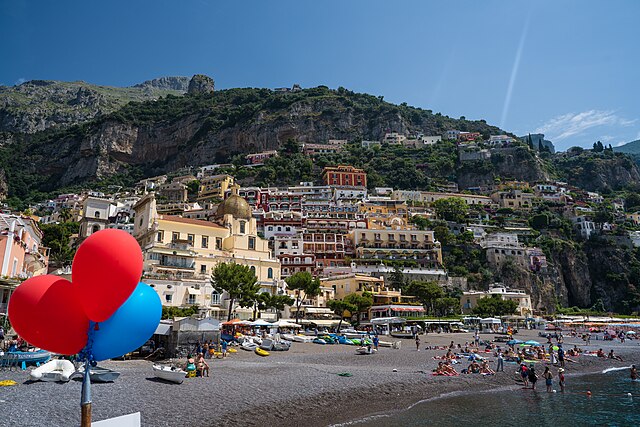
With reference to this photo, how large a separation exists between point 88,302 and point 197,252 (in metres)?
37.0

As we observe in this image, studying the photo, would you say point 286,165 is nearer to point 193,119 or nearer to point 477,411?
point 193,119

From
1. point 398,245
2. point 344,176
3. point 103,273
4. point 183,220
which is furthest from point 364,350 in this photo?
point 344,176

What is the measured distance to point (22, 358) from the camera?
59.0 feet

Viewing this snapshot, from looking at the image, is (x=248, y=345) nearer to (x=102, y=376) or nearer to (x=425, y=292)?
(x=102, y=376)

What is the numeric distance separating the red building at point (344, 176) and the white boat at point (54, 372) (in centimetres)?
9460

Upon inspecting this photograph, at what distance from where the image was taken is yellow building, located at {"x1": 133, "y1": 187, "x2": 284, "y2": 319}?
35625mm

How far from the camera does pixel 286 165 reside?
116875 millimetres

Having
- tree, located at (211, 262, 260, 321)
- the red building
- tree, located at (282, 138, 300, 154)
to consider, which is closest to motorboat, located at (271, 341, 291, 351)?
tree, located at (211, 262, 260, 321)

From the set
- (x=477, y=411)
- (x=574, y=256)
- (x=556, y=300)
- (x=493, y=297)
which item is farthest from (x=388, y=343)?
(x=574, y=256)

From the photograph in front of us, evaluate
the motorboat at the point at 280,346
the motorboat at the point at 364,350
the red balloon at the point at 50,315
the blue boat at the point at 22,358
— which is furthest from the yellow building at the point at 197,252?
the red balloon at the point at 50,315

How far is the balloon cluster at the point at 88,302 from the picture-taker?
5.88 m

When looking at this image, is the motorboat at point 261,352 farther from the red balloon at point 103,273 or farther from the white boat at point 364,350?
the red balloon at point 103,273

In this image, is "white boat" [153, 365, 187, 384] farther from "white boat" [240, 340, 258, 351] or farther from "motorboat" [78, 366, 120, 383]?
"white boat" [240, 340, 258, 351]

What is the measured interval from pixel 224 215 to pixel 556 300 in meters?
62.9
